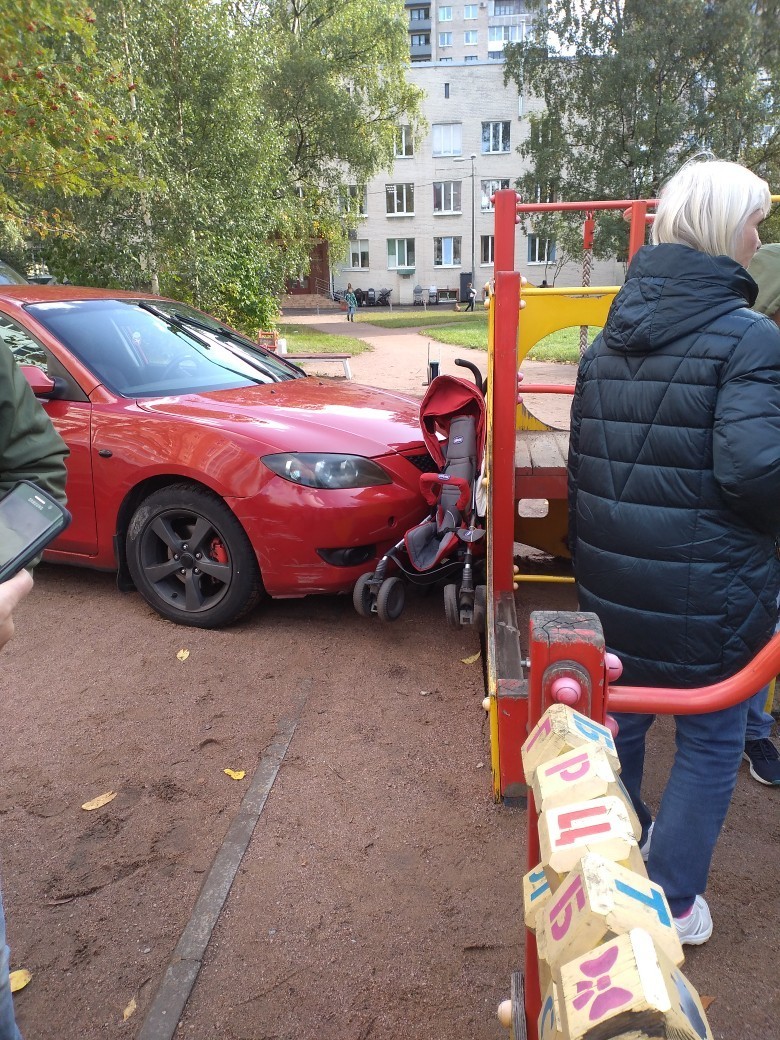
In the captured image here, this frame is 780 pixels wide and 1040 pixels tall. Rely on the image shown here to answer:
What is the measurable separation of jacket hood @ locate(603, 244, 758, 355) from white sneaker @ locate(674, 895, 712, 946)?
153cm

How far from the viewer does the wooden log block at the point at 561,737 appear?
1053mm

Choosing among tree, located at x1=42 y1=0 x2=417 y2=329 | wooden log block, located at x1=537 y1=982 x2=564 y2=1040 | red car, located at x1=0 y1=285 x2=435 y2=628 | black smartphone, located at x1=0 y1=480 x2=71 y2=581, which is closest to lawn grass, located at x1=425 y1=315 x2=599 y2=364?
tree, located at x1=42 y1=0 x2=417 y2=329

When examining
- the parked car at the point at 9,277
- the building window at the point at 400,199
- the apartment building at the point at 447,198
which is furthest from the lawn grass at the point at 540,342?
the building window at the point at 400,199

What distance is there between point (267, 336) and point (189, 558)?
12.4 meters

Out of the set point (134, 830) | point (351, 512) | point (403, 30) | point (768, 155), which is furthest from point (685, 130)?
point (134, 830)

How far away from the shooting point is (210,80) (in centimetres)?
1262

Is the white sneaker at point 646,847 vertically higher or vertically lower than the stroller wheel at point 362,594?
lower

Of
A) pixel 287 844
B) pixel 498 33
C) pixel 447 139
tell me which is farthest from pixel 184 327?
pixel 498 33

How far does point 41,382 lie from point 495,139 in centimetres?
4551

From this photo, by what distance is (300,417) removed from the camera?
4.25 metres

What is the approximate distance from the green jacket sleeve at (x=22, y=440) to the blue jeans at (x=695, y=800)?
1.60m

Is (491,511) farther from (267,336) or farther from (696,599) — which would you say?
(267,336)

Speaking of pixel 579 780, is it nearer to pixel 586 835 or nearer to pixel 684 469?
pixel 586 835

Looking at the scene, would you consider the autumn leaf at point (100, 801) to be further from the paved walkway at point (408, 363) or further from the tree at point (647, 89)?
the tree at point (647, 89)
